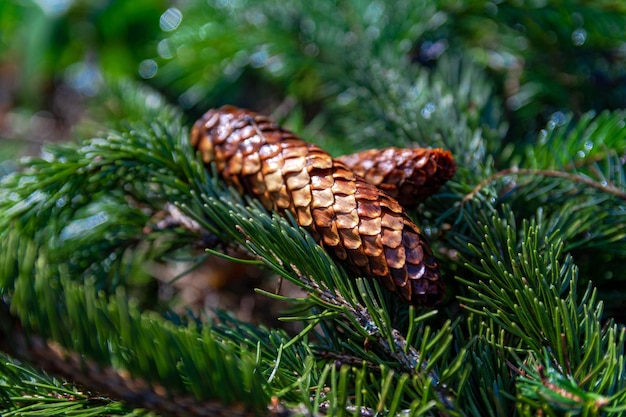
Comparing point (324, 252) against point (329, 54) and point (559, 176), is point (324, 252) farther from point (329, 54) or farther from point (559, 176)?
point (329, 54)

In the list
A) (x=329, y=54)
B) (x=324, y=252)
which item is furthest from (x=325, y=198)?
(x=329, y=54)

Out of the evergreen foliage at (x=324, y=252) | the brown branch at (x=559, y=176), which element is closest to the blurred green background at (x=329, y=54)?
the evergreen foliage at (x=324, y=252)

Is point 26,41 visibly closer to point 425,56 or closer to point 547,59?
point 425,56

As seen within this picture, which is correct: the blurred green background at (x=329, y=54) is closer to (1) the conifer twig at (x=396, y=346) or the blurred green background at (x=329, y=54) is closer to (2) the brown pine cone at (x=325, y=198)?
(2) the brown pine cone at (x=325, y=198)

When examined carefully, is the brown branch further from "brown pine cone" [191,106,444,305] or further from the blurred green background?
the blurred green background

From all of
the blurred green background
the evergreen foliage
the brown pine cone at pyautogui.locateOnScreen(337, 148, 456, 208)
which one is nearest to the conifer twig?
the evergreen foliage

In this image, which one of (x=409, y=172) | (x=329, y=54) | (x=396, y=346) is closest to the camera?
(x=396, y=346)
